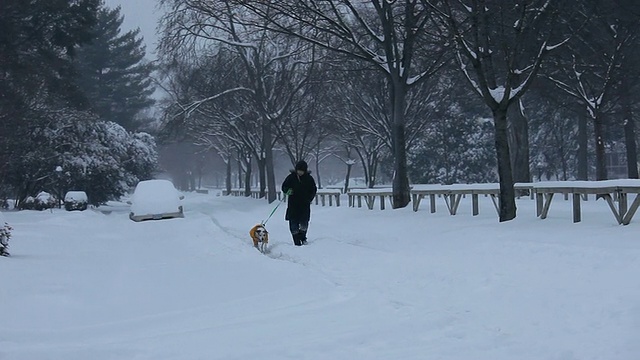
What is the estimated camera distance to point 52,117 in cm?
3403

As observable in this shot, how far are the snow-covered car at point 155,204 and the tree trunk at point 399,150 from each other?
775cm

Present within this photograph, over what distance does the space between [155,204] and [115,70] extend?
45.8 m

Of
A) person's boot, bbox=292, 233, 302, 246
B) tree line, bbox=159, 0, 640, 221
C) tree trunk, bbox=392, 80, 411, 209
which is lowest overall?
person's boot, bbox=292, 233, 302, 246

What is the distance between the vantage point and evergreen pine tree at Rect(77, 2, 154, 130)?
202 ft

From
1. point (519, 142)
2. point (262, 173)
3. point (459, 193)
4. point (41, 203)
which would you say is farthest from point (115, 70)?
point (459, 193)

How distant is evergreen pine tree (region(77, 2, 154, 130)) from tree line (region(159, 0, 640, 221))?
10.4 meters

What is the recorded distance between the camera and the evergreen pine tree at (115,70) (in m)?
61.4

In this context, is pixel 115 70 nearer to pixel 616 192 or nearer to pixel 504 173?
pixel 504 173

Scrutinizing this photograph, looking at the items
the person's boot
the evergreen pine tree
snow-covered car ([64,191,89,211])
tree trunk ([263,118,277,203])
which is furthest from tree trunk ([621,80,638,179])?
the evergreen pine tree

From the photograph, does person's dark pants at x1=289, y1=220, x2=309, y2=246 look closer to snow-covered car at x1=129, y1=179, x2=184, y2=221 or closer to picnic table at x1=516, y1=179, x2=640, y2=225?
picnic table at x1=516, y1=179, x2=640, y2=225

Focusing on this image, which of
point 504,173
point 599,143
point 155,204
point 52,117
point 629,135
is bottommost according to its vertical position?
point 155,204

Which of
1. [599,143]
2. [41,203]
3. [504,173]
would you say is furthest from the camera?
[41,203]

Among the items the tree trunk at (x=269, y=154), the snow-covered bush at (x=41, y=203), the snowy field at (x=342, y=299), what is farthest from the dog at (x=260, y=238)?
the tree trunk at (x=269, y=154)

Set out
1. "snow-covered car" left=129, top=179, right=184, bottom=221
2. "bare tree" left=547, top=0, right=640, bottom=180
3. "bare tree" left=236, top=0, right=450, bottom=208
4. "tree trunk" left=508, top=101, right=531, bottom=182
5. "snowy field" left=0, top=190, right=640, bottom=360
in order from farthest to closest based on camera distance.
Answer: "tree trunk" left=508, top=101, right=531, bottom=182, "snow-covered car" left=129, top=179, right=184, bottom=221, "bare tree" left=547, top=0, right=640, bottom=180, "bare tree" left=236, top=0, right=450, bottom=208, "snowy field" left=0, top=190, right=640, bottom=360
